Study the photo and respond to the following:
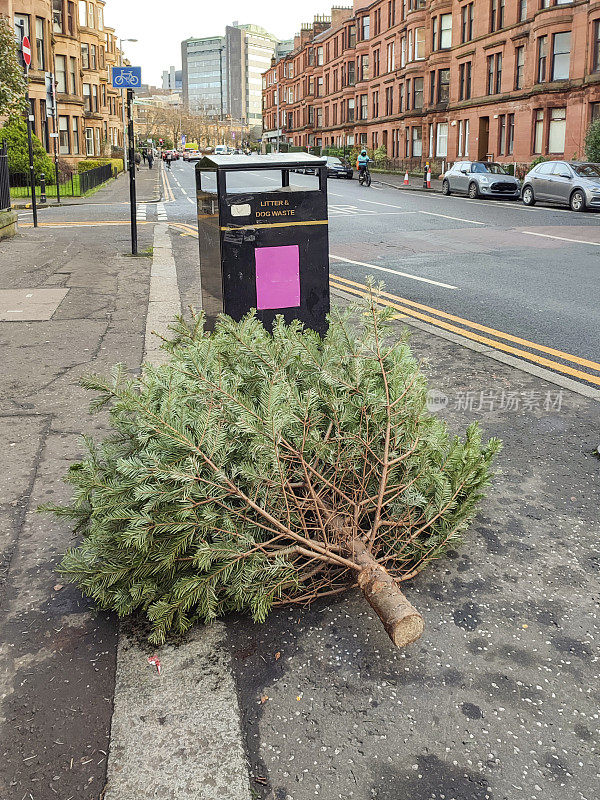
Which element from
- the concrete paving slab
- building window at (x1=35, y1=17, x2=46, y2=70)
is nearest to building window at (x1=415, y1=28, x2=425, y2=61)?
building window at (x1=35, y1=17, x2=46, y2=70)

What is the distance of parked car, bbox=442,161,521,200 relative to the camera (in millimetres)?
32438

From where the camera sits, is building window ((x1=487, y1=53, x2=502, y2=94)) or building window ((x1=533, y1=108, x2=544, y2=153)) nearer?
building window ((x1=533, y1=108, x2=544, y2=153))

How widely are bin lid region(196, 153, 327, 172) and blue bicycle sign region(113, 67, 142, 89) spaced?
861cm

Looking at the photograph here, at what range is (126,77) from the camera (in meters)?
13.5

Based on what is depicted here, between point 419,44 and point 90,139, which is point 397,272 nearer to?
point 419,44

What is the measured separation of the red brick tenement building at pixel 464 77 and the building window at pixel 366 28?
97 millimetres

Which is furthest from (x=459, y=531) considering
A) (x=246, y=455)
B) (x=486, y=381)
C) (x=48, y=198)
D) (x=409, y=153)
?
(x=409, y=153)

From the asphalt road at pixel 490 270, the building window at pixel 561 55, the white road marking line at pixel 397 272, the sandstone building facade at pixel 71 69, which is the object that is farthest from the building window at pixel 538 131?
the white road marking line at pixel 397 272

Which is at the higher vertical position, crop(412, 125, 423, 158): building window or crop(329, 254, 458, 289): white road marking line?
crop(412, 125, 423, 158): building window

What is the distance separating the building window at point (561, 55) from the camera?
38531 millimetres

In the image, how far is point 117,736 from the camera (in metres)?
2.53

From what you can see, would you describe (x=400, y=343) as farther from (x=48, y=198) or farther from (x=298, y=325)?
(x=48, y=198)

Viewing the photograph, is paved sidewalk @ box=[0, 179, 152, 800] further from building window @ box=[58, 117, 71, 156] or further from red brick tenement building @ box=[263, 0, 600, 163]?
building window @ box=[58, 117, 71, 156]

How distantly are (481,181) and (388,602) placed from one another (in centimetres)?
3260
